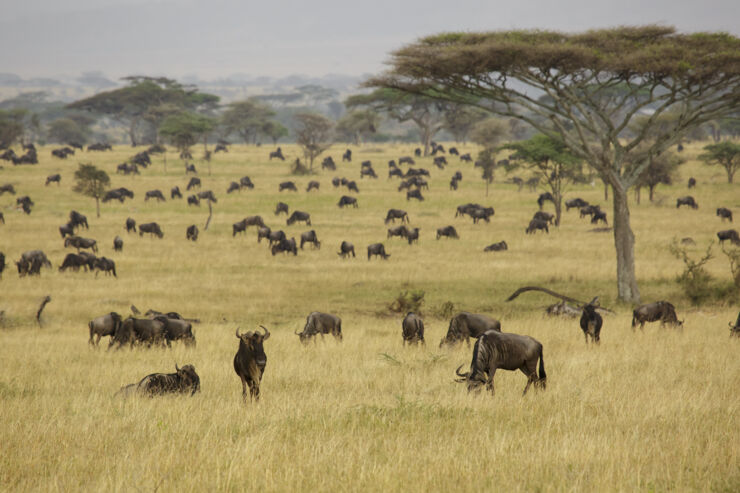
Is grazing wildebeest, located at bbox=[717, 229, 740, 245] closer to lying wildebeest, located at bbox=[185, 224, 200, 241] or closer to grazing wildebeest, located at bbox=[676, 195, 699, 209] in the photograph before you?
grazing wildebeest, located at bbox=[676, 195, 699, 209]

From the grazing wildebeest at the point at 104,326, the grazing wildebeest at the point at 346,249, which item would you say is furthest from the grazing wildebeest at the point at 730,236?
the grazing wildebeest at the point at 104,326

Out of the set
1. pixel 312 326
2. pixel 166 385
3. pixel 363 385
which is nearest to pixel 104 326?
pixel 312 326

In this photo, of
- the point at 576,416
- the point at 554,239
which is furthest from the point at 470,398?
the point at 554,239

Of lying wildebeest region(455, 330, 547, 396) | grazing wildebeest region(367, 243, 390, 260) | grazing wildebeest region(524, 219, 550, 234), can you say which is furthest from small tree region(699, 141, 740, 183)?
lying wildebeest region(455, 330, 547, 396)

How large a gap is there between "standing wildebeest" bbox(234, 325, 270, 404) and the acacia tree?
1258cm

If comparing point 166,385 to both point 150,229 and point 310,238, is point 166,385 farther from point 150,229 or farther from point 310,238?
point 150,229

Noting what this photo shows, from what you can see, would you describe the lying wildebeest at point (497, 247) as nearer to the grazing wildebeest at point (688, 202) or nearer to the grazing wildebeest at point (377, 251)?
the grazing wildebeest at point (377, 251)

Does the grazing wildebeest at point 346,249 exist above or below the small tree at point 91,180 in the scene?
below

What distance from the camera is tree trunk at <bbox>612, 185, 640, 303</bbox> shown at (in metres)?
19.6

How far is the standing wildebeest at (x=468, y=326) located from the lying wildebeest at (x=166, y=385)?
5.24m

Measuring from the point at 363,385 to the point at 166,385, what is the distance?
2842mm

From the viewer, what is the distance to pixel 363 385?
32.4ft

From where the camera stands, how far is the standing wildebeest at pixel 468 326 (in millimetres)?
12539

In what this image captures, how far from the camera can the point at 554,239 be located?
110ft
